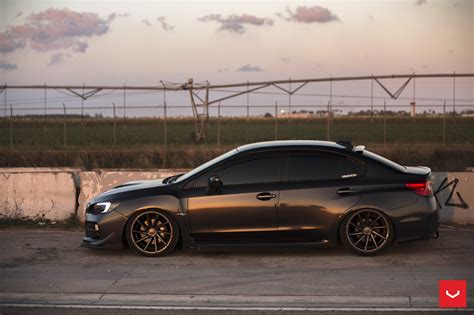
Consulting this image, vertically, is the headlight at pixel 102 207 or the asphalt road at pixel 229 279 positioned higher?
the headlight at pixel 102 207

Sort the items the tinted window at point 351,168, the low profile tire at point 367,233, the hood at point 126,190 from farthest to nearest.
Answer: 1. the hood at point 126,190
2. the tinted window at point 351,168
3. the low profile tire at point 367,233

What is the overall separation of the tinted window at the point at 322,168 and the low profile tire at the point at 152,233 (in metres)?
1.60

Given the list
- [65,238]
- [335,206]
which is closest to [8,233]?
[65,238]

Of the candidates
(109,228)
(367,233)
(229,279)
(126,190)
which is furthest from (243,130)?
(229,279)

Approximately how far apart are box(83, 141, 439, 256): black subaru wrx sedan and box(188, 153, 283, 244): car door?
12 mm

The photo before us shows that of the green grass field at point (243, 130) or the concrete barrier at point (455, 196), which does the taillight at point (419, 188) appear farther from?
the green grass field at point (243, 130)

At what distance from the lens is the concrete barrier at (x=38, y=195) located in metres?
11.5

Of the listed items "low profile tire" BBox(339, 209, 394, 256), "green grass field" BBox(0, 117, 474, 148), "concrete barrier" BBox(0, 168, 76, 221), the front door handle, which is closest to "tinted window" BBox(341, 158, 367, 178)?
"low profile tire" BBox(339, 209, 394, 256)

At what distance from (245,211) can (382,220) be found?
165 centimetres

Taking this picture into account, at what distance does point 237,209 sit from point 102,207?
1726 mm

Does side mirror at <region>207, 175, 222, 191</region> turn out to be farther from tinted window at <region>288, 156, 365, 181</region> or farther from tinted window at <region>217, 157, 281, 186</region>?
tinted window at <region>288, 156, 365, 181</region>

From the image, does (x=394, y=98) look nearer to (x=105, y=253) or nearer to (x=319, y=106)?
(x=319, y=106)

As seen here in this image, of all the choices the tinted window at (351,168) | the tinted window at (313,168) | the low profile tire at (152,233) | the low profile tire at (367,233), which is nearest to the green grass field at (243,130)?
the low profile tire at (152,233)

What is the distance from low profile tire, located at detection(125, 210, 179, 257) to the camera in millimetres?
8578
